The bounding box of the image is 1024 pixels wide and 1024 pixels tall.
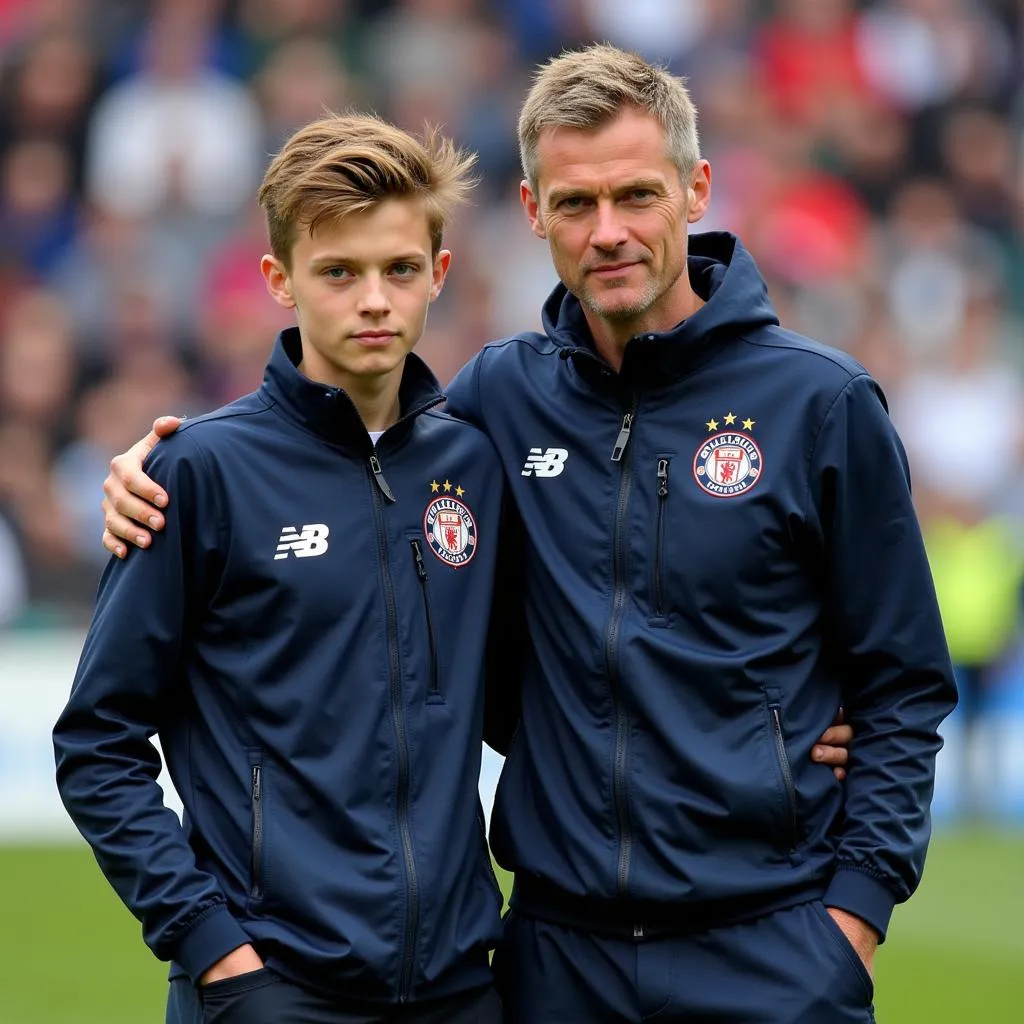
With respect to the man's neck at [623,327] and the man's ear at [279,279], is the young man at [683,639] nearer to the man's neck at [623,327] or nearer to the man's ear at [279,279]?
the man's neck at [623,327]

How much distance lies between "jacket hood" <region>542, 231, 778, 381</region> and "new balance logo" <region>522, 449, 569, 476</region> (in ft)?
0.56

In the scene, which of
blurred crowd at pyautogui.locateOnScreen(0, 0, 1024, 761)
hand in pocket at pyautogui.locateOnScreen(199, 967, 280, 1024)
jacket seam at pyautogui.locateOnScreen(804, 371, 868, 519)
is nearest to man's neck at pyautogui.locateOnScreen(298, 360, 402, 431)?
jacket seam at pyautogui.locateOnScreen(804, 371, 868, 519)

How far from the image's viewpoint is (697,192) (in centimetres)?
337

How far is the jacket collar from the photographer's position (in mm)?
3088

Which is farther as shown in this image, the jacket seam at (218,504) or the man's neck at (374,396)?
the man's neck at (374,396)

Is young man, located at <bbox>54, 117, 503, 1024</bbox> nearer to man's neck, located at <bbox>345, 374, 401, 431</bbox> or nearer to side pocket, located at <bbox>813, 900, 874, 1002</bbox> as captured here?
man's neck, located at <bbox>345, 374, 401, 431</bbox>

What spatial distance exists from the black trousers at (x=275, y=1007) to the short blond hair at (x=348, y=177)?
1.18 meters

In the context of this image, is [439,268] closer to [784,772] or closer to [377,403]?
[377,403]

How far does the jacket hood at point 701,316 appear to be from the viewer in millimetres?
Answer: 3221

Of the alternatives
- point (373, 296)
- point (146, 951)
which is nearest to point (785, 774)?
point (373, 296)

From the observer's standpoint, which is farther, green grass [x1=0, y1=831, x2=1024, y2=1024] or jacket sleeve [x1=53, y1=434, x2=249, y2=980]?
green grass [x1=0, y1=831, x2=1024, y2=1024]

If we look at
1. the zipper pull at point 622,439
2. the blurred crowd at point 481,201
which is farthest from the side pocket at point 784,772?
the blurred crowd at point 481,201

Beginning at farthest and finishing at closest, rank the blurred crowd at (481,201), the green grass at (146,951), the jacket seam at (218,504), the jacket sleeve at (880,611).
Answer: the blurred crowd at (481,201) < the green grass at (146,951) < the jacket sleeve at (880,611) < the jacket seam at (218,504)

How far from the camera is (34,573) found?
932cm
